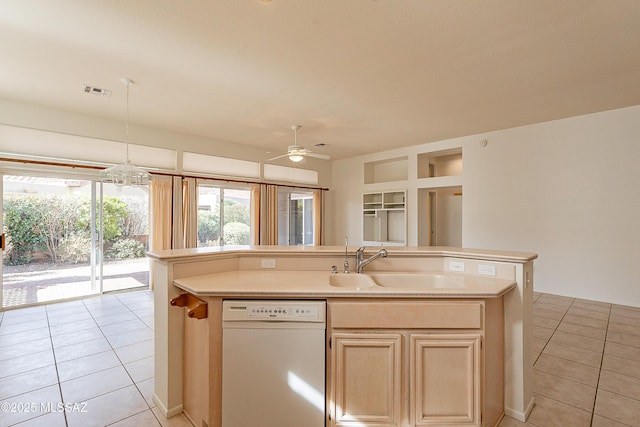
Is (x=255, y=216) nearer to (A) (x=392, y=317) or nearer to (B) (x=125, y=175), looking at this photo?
(B) (x=125, y=175)

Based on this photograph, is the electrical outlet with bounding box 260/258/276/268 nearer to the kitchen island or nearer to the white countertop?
the kitchen island

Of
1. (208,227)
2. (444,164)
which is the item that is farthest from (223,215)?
(444,164)

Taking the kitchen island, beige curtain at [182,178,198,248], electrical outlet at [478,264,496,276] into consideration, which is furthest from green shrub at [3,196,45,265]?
electrical outlet at [478,264,496,276]

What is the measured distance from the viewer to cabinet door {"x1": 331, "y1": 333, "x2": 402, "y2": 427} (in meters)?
1.71

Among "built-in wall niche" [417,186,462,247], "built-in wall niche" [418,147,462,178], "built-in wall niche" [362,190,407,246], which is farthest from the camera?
"built-in wall niche" [417,186,462,247]

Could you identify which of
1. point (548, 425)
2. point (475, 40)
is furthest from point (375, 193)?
point (548, 425)

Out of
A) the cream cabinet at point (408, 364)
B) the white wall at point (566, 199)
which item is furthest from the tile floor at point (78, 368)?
the white wall at point (566, 199)

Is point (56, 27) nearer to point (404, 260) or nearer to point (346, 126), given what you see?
point (404, 260)

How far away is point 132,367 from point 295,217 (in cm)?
511

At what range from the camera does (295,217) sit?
24.5ft

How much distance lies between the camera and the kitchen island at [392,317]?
1706mm

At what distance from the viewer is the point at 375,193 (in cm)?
725

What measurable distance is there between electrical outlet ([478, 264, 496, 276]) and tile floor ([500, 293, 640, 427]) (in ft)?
3.12

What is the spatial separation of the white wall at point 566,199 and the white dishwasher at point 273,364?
4804 millimetres
